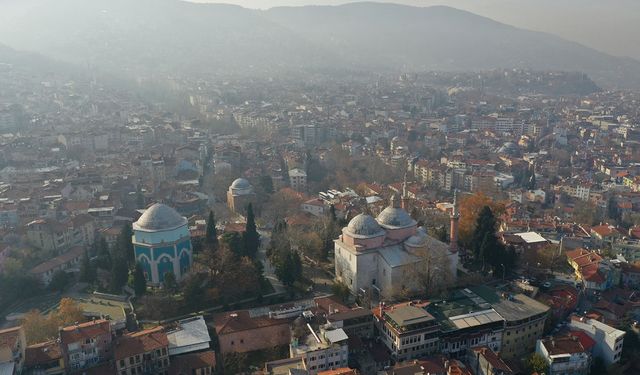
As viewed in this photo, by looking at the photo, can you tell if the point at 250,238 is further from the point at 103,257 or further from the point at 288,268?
the point at 103,257

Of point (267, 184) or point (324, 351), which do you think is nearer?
point (324, 351)

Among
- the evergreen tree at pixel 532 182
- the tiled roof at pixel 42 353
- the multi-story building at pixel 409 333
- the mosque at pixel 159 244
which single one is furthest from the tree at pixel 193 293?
the evergreen tree at pixel 532 182

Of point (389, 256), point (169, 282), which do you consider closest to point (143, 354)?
point (169, 282)

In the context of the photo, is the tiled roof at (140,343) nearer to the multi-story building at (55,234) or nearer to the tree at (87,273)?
the tree at (87,273)

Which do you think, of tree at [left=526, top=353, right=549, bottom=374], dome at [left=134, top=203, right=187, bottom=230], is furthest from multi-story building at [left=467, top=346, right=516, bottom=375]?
dome at [left=134, top=203, right=187, bottom=230]

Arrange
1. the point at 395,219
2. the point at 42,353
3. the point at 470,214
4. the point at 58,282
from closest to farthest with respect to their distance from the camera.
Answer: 1. the point at 42,353
2. the point at 395,219
3. the point at 58,282
4. the point at 470,214

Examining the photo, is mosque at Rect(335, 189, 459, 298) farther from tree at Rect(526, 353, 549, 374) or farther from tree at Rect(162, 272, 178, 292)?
tree at Rect(162, 272, 178, 292)
